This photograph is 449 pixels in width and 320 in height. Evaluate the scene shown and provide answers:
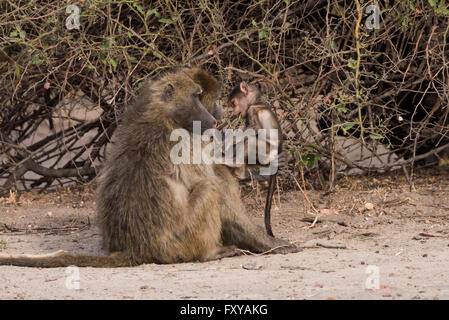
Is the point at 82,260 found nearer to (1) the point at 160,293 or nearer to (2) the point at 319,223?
(1) the point at 160,293

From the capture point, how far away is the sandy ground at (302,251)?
3.71 meters

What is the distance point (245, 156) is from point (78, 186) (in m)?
2.94

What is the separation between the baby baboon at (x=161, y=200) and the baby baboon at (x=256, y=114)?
434 millimetres

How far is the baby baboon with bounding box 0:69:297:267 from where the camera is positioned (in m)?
4.54

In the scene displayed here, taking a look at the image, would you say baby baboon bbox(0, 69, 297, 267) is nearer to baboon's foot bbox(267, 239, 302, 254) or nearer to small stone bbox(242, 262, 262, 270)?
baboon's foot bbox(267, 239, 302, 254)

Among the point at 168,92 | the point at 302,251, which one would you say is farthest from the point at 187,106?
the point at 302,251

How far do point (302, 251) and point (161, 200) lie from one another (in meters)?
1.01

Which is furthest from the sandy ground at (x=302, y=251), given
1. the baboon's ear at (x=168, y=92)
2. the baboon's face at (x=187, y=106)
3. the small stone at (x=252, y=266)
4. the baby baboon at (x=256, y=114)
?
the baboon's ear at (x=168, y=92)

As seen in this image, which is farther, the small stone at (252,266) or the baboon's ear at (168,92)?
the baboon's ear at (168,92)

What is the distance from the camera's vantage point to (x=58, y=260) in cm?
441

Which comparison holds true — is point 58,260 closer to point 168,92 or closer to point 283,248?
point 168,92

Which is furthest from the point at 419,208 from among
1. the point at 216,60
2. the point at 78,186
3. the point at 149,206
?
the point at 78,186

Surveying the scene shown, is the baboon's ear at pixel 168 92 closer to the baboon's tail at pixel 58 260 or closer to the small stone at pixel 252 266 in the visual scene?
the baboon's tail at pixel 58 260

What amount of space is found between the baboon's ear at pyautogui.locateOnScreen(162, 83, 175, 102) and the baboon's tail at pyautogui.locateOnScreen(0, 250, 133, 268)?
1049 mm
